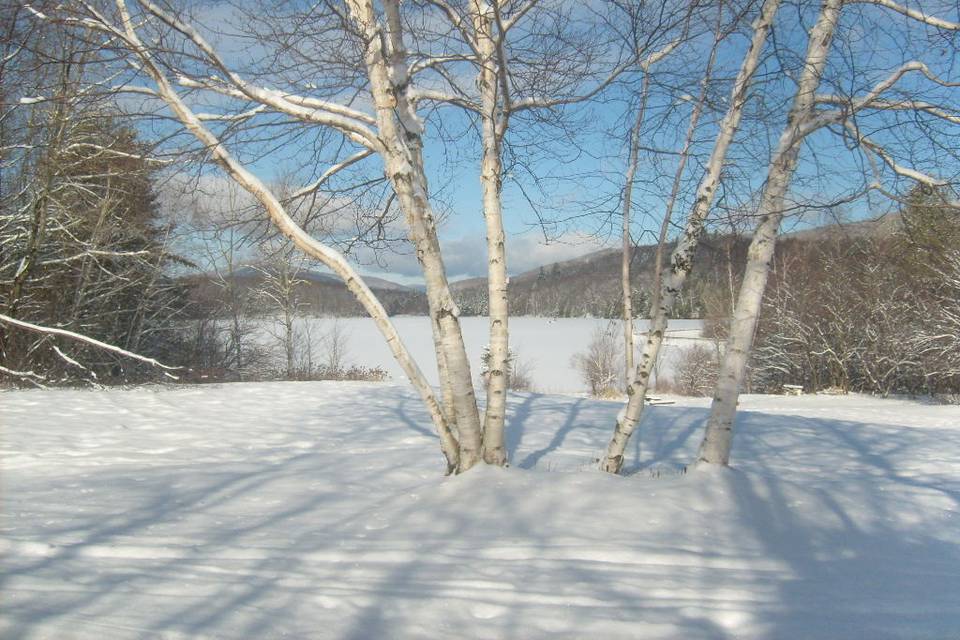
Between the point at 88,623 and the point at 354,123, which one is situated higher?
the point at 354,123

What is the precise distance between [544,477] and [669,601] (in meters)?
1.80

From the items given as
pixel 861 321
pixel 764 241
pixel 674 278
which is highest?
pixel 861 321

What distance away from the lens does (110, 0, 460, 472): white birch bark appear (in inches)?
159

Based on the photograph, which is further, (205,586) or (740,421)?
(740,421)

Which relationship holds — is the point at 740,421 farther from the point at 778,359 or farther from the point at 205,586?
the point at 778,359

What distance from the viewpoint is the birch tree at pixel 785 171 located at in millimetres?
4203

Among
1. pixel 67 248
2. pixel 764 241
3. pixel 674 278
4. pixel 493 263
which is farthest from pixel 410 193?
pixel 67 248

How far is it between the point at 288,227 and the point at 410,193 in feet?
2.97

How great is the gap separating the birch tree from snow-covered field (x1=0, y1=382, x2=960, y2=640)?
0.52 metres

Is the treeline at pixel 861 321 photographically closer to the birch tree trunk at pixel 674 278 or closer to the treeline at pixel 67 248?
the birch tree trunk at pixel 674 278

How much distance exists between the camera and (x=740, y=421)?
9359 mm

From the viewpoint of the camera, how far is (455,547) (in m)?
3.15

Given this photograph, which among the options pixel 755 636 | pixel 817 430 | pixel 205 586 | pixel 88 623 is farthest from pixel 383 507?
pixel 817 430

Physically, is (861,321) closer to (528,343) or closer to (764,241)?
(764,241)
